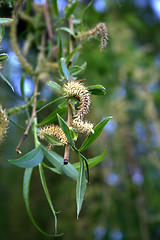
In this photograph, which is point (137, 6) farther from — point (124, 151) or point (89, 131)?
point (89, 131)

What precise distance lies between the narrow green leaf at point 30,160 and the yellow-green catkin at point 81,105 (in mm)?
83

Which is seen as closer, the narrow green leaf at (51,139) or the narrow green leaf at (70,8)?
the narrow green leaf at (51,139)

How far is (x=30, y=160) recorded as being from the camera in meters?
0.36

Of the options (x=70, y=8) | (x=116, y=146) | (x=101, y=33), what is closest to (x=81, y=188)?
(x=101, y=33)

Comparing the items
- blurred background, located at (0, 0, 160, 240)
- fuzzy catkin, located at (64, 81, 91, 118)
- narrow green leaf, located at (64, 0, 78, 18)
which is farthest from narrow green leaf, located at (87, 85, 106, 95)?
blurred background, located at (0, 0, 160, 240)

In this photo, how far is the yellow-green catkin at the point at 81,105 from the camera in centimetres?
32

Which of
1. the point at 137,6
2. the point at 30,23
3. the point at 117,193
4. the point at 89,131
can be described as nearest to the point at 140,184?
the point at 117,193

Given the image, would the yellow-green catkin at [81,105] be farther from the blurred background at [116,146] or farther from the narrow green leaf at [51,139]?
the blurred background at [116,146]

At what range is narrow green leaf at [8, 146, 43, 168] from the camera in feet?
1.11

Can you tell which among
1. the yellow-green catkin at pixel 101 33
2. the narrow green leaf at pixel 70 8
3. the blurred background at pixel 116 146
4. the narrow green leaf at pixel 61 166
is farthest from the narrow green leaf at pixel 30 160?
the blurred background at pixel 116 146

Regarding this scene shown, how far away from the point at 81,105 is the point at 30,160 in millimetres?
109

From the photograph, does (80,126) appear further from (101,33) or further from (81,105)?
(101,33)

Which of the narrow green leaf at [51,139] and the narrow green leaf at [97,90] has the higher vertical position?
the narrow green leaf at [97,90]

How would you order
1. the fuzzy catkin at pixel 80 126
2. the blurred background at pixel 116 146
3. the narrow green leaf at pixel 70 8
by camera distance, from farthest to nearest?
1. the blurred background at pixel 116 146
2. the narrow green leaf at pixel 70 8
3. the fuzzy catkin at pixel 80 126
